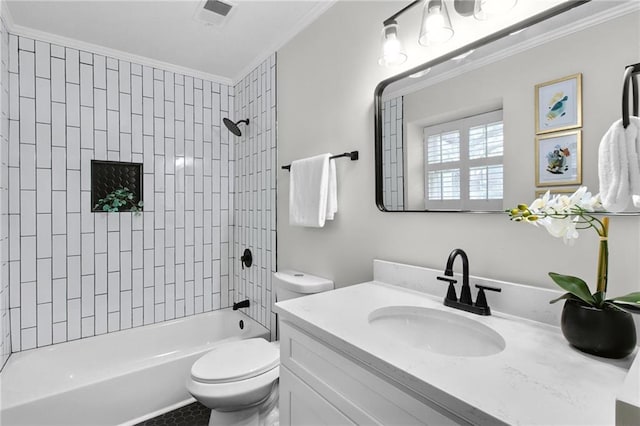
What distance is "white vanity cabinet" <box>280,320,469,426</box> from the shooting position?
0.68 m

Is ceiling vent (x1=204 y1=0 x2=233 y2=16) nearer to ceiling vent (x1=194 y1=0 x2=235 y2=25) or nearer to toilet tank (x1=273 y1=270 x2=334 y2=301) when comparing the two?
ceiling vent (x1=194 y1=0 x2=235 y2=25)

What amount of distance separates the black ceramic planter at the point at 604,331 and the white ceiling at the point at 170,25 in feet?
5.74

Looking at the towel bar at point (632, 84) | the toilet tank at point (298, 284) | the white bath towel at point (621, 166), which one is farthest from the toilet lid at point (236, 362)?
the towel bar at point (632, 84)

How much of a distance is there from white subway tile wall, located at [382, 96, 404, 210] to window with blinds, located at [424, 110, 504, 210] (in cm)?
12

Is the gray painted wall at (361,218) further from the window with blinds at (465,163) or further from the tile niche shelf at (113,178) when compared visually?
the tile niche shelf at (113,178)

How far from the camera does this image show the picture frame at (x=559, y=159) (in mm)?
868

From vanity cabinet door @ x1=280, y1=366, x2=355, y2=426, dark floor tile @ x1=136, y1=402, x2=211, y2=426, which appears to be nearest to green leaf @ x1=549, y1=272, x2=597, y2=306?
vanity cabinet door @ x1=280, y1=366, x2=355, y2=426

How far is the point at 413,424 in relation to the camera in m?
0.67

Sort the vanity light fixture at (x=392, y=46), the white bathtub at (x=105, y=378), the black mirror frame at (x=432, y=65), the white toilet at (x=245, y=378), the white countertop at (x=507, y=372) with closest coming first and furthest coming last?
the white countertop at (x=507, y=372)
the black mirror frame at (x=432, y=65)
the vanity light fixture at (x=392, y=46)
the white toilet at (x=245, y=378)
the white bathtub at (x=105, y=378)

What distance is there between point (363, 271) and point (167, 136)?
1.90m

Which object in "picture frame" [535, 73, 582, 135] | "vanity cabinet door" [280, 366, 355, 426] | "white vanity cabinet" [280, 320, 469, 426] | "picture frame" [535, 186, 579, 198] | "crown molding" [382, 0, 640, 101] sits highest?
"crown molding" [382, 0, 640, 101]

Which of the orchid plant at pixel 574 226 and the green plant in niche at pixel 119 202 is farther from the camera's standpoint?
the green plant in niche at pixel 119 202

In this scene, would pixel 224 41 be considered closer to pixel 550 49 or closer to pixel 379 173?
pixel 379 173

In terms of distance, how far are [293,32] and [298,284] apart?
1.51m
